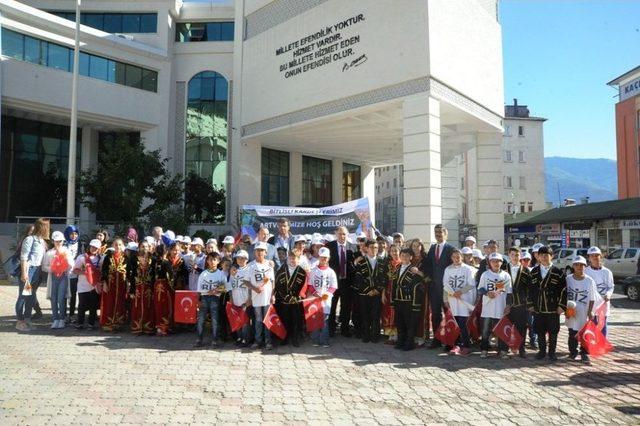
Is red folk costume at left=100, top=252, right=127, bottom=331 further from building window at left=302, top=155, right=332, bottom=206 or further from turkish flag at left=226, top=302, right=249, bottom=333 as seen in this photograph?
building window at left=302, top=155, right=332, bottom=206

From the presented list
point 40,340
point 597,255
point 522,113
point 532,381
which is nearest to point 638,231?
point 597,255

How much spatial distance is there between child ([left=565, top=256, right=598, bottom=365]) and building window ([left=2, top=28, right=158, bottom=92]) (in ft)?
72.4

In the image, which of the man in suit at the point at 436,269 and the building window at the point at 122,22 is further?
the building window at the point at 122,22

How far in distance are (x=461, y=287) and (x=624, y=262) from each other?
16467 mm

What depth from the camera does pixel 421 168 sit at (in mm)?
13703

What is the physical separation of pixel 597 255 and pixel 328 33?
12.0m

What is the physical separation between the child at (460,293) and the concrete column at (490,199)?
10.1 m

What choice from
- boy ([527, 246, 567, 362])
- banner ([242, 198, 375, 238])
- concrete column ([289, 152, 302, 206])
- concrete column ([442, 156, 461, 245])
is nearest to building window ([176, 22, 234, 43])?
concrete column ([289, 152, 302, 206])

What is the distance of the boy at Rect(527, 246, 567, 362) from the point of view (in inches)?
284

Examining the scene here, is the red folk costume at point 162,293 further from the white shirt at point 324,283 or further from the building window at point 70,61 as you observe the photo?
the building window at point 70,61

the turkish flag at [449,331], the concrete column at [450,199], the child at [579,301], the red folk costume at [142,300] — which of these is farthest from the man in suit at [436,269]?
the concrete column at [450,199]

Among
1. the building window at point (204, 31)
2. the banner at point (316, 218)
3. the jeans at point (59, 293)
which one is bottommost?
the jeans at point (59, 293)

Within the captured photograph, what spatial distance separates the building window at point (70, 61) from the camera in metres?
19.9

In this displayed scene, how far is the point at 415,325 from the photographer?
7.90 meters
